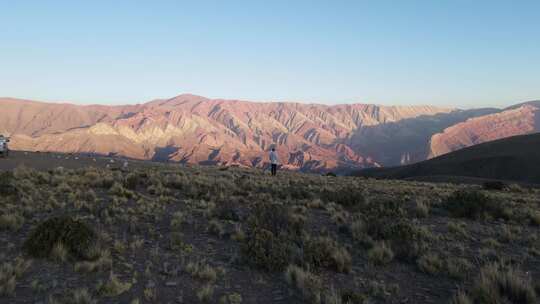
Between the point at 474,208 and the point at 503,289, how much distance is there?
24.4 feet

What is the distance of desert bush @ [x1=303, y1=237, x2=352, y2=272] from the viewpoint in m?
7.41

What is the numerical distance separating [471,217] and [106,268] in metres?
11.2

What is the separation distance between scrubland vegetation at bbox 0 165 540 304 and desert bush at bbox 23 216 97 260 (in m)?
A: 0.02

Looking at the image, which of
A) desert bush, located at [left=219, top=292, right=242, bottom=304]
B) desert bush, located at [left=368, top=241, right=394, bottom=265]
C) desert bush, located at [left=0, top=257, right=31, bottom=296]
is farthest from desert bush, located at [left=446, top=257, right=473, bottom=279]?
desert bush, located at [left=0, top=257, right=31, bottom=296]

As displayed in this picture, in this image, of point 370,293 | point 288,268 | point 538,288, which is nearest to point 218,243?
point 288,268

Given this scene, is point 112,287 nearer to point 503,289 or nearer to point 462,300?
point 462,300

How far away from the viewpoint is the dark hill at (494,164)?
Result: 6500 centimetres

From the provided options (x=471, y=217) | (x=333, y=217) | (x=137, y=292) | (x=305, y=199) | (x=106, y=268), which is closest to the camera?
(x=137, y=292)

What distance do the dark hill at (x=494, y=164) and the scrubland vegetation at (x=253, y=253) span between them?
5176 centimetres

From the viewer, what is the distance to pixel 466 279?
22.9 ft

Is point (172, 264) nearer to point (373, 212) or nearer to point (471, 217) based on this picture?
point (373, 212)

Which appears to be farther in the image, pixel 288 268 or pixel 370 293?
pixel 288 268

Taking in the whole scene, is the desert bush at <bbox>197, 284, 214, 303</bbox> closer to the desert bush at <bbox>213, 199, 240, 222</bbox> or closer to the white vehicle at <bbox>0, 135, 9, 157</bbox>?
the desert bush at <bbox>213, 199, 240, 222</bbox>

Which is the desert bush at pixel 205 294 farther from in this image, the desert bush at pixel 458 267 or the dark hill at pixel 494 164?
the dark hill at pixel 494 164
